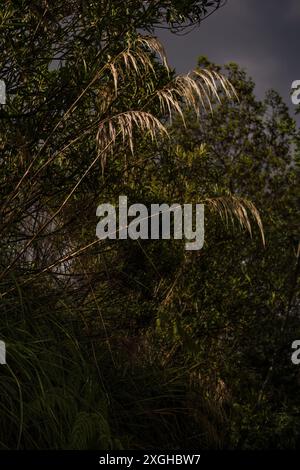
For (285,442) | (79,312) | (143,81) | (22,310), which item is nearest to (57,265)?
(79,312)

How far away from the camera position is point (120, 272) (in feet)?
25.9

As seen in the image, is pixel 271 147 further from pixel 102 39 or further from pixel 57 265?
pixel 57 265

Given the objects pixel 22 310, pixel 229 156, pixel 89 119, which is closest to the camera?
pixel 22 310

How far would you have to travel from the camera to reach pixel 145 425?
6.27 metres

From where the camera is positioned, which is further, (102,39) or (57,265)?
(102,39)

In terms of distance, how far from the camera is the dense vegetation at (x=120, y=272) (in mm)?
5496

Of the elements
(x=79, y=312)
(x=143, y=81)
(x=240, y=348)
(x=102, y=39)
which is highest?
(x=102, y=39)

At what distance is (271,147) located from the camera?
580 inches

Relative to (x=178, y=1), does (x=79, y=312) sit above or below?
below

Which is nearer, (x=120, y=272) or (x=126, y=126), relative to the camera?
(x=126, y=126)

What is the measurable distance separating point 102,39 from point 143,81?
25.9 inches

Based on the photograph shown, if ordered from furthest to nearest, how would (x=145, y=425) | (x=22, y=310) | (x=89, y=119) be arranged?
(x=89, y=119) → (x=145, y=425) → (x=22, y=310)

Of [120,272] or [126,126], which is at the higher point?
[126,126]

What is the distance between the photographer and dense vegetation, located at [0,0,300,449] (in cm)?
550
